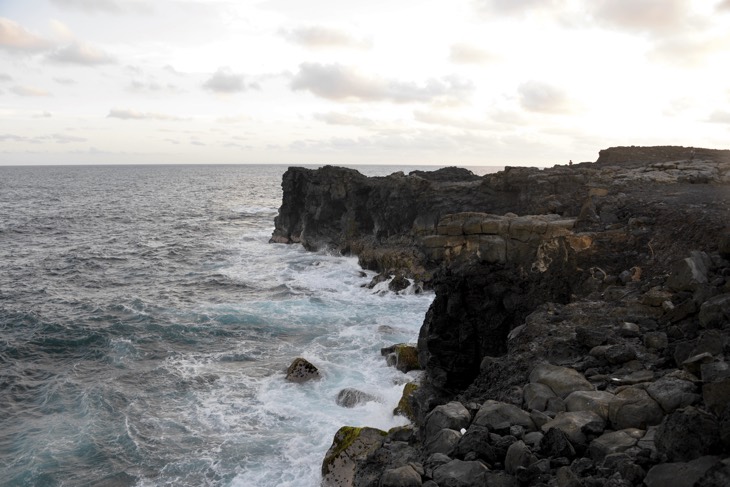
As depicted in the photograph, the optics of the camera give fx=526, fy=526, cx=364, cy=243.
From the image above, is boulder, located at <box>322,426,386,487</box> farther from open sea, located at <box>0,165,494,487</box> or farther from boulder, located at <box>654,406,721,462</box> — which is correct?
boulder, located at <box>654,406,721,462</box>

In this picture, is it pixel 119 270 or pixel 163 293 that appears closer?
A: pixel 163 293

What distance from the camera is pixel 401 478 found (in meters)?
8.41

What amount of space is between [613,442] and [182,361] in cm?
2550

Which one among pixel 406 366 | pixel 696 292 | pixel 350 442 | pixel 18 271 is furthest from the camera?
pixel 18 271

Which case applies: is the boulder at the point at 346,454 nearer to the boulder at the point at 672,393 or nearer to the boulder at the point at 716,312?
the boulder at the point at 672,393

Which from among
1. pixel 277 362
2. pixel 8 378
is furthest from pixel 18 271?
pixel 277 362

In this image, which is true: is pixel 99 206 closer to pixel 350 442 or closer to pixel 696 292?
pixel 350 442

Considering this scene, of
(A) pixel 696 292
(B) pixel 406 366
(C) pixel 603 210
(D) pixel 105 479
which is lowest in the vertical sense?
(D) pixel 105 479

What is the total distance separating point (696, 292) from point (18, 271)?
178ft

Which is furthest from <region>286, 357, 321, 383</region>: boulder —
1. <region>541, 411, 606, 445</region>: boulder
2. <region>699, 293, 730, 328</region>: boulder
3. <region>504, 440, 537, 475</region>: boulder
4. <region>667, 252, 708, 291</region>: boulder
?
<region>504, 440, 537, 475</region>: boulder

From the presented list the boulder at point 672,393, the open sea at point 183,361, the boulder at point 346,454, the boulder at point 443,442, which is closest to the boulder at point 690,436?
the boulder at point 672,393

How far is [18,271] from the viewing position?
4891 centimetres

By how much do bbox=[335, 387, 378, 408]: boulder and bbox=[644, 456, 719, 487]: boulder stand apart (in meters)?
17.8

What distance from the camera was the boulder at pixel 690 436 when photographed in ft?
22.4
